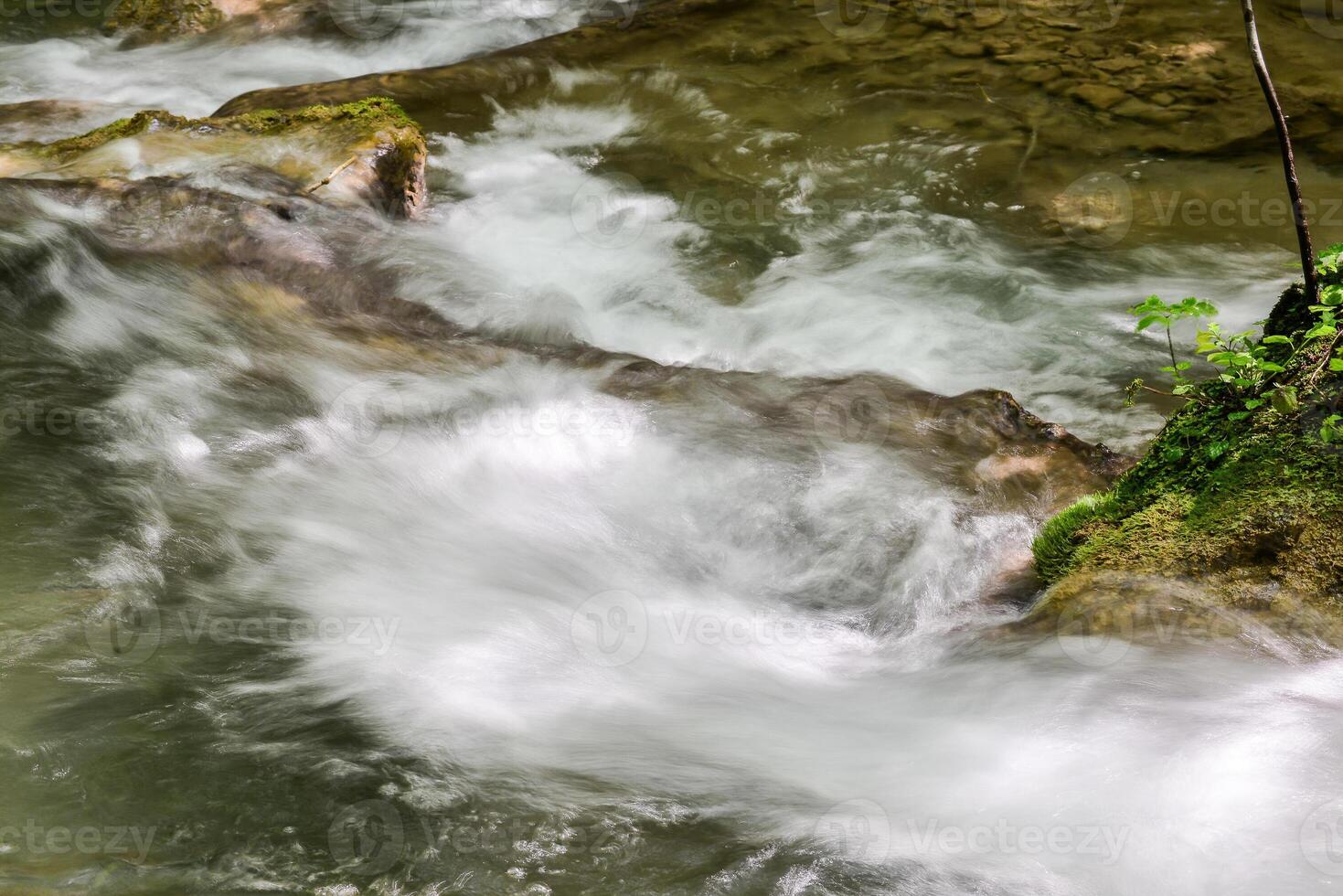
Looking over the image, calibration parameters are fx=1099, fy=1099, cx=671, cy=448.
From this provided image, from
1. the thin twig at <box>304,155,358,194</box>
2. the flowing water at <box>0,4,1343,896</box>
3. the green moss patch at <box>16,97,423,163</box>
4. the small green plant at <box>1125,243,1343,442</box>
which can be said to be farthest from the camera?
the green moss patch at <box>16,97,423,163</box>

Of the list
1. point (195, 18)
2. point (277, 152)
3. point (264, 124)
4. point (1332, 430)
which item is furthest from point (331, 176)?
point (1332, 430)

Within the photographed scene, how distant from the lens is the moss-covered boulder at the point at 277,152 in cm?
630

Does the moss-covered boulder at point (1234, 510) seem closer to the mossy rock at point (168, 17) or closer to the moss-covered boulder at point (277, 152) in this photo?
the moss-covered boulder at point (277, 152)

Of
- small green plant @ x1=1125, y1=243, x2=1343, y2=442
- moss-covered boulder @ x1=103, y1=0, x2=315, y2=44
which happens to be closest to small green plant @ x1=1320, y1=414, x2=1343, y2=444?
small green plant @ x1=1125, y1=243, x2=1343, y2=442

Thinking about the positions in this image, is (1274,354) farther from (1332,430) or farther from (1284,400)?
(1332,430)

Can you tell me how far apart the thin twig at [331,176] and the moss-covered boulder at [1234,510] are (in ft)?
14.5

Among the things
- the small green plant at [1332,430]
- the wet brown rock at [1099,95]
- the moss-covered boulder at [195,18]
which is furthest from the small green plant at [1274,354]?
the moss-covered boulder at [195,18]

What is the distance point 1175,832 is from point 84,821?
2728mm

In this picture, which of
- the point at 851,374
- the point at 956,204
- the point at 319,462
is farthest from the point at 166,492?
the point at 956,204

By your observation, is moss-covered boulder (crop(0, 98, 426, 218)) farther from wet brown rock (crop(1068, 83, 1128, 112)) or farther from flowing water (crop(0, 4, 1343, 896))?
wet brown rock (crop(1068, 83, 1128, 112))

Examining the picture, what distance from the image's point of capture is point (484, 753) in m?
3.14

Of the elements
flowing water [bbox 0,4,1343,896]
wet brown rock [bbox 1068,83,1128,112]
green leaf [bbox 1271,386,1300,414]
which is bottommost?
flowing water [bbox 0,4,1343,896]

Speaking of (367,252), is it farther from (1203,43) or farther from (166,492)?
(1203,43)

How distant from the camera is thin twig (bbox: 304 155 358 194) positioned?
6185mm
